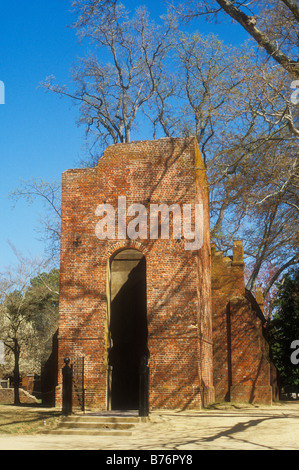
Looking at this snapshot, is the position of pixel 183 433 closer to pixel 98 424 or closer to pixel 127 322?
pixel 98 424

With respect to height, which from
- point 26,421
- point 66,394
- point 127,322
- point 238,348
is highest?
point 127,322

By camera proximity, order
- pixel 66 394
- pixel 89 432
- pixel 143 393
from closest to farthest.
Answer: pixel 89 432, pixel 143 393, pixel 66 394

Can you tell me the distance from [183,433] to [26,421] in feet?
15.3

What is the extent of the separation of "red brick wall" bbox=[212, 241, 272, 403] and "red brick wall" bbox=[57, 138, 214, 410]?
203 cm

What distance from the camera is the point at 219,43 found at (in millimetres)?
27641

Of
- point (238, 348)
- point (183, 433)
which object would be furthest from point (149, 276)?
point (183, 433)

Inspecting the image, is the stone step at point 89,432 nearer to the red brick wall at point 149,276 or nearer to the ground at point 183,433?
the ground at point 183,433

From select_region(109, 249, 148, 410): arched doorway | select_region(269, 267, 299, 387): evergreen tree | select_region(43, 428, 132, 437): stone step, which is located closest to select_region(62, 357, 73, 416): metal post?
select_region(43, 428, 132, 437): stone step

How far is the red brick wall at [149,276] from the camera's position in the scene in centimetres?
1577

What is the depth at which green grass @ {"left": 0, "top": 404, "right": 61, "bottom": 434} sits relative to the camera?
12.9 m

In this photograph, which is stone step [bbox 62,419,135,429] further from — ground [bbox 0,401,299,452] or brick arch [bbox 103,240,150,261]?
brick arch [bbox 103,240,150,261]

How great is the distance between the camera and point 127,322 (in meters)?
20.1

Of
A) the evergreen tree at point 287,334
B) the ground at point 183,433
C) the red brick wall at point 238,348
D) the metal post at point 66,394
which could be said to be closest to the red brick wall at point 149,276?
the ground at point 183,433
